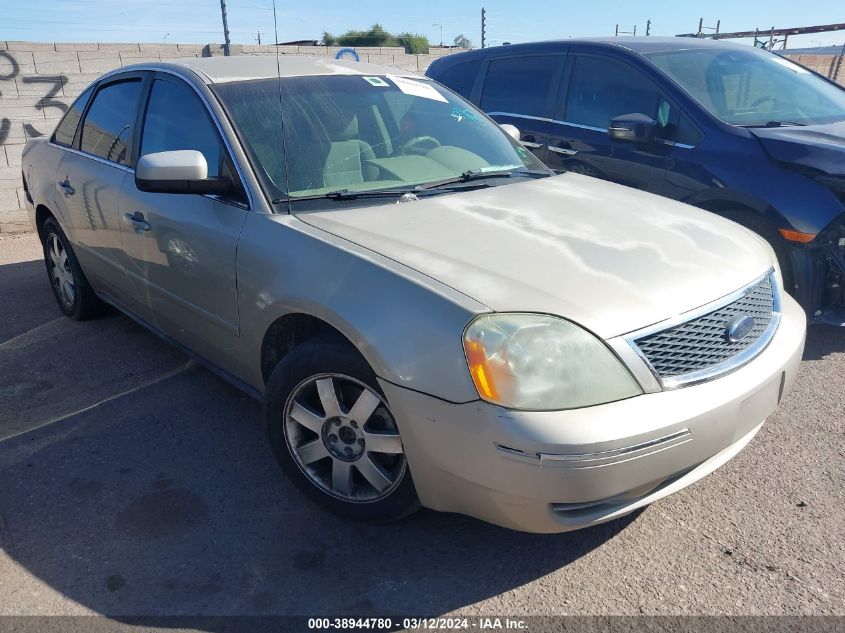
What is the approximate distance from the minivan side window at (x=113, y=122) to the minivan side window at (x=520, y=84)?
300 cm

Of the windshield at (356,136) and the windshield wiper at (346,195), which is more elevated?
the windshield at (356,136)

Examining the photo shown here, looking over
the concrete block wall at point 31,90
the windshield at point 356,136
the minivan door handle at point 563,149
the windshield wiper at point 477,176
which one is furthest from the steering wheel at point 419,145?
the concrete block wall at point 31,90

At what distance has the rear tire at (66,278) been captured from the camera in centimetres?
470

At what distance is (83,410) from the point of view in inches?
147

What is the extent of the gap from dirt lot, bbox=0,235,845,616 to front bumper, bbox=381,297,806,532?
31 centimetres

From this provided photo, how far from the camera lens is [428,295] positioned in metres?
2.27

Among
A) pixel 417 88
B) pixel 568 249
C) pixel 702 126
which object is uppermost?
pixel 417 88

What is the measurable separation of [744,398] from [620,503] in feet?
1.80

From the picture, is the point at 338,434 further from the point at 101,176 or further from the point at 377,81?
the point at 101,176

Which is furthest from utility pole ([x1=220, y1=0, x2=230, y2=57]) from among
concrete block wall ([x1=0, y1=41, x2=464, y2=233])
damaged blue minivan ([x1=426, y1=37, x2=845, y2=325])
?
damaged blue minivan ([x1=426, y1=37, x2=845, y2=325])

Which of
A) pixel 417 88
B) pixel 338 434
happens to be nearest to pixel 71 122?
pixel 417 88

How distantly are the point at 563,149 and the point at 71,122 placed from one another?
11.2 ft

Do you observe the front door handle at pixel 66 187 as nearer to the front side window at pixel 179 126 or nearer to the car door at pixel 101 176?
the car door at pixel 101 176

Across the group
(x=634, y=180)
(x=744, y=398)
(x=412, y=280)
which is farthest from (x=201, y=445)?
(x=634, y=180)
